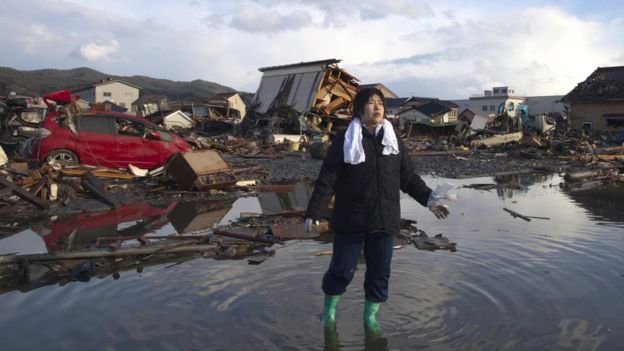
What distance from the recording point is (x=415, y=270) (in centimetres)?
537

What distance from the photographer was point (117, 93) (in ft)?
212

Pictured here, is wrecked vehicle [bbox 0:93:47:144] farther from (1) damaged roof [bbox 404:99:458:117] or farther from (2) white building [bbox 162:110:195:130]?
(1) damaged roof [bbox 404:99:458:117]

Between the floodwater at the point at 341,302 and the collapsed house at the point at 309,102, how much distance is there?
72.2 feet

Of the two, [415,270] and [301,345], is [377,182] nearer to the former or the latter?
[301,345]

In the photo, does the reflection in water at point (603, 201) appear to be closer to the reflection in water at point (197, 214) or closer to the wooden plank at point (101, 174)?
the reflection in water at point (197, 214)

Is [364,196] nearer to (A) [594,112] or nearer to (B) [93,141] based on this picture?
(B) [93,141]

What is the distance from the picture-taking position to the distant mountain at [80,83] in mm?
96306

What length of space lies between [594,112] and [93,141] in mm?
35620

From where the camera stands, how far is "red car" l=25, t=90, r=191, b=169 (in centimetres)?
1137

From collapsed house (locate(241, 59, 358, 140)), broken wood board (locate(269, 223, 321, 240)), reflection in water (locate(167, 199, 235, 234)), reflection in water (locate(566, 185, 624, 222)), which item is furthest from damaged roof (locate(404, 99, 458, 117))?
broken wood board (locate(269, 223, 321, 240))

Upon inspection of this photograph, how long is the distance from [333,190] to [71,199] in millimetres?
7054

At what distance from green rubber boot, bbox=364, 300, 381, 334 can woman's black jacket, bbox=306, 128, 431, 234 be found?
60cm

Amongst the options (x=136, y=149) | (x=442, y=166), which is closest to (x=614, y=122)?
(x=442, y=166)

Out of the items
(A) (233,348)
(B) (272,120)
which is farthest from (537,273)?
(B) (272,120)
